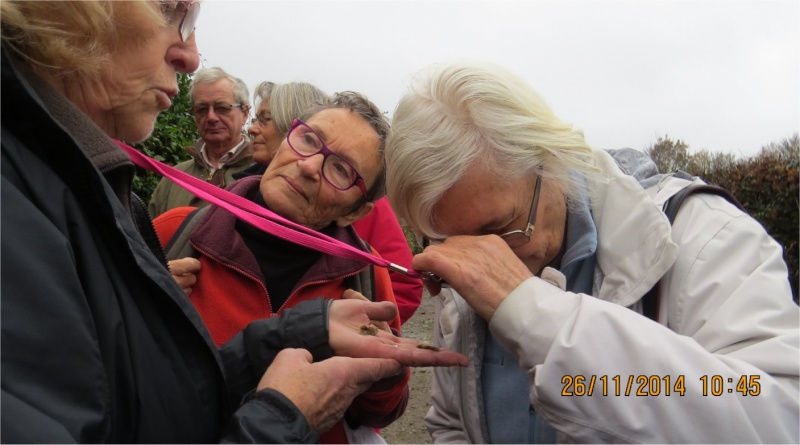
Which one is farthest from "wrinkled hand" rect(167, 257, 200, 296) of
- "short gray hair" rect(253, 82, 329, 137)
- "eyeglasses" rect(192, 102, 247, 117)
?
"eyeglasses" rect(192, 102, 247, 117)

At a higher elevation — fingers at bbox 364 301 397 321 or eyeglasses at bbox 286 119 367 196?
eyeglasses at bbox 286 119 367 196

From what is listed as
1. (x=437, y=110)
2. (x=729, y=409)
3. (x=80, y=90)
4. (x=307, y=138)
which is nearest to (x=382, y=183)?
(x=307, y=138)

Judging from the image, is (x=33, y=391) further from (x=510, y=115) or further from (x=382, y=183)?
(x=382, y=183)

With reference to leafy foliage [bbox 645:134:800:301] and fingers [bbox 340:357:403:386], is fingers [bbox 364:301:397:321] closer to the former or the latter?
fingers [bbox 340:357:403:386]

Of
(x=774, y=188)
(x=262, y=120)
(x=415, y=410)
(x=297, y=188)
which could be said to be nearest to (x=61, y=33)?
(x=297, y=188)

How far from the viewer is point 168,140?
596 centimetres

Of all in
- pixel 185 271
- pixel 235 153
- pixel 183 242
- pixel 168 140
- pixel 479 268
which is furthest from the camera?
pixel 168 140

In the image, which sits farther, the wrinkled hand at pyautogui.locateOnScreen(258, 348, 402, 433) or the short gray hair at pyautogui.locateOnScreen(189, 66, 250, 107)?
the short gray hair at pyautogui.locateOnScreen(189, 66, 250, 107)

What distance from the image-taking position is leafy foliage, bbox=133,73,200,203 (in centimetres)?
556

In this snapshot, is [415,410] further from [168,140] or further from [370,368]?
[370,368]

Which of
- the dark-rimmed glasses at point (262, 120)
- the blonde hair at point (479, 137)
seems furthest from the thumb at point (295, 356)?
the dark-rimmed glasses at point (262, 120)

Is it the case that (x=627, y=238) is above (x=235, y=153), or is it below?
above

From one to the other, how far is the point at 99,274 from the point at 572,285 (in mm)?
1392
